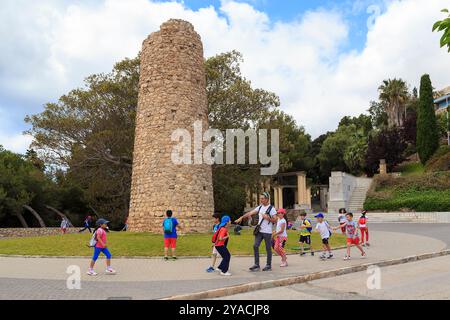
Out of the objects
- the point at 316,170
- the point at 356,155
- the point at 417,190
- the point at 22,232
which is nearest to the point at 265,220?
the point at 22,232

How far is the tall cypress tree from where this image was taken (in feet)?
149

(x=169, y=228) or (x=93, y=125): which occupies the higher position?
(x=93, y=125)

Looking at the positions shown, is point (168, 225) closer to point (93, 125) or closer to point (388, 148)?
point (93, 125)

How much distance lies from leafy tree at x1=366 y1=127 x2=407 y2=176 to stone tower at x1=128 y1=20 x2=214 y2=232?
108ft

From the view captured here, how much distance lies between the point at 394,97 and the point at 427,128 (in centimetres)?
1199

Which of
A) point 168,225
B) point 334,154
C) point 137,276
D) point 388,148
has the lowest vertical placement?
point 137,276

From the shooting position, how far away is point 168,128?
1870 cm

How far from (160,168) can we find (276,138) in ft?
38.0

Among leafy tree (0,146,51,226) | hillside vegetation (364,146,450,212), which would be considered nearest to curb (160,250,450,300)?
hillside vegetation (364,146,450,212)

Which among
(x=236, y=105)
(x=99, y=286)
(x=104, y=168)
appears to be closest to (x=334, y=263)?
(x=99, y=286)

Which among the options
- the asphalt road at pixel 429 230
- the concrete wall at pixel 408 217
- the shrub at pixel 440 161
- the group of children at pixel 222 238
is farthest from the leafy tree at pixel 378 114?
the group of children at pixel 222 238

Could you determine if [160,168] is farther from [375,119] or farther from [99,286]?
[375,119]

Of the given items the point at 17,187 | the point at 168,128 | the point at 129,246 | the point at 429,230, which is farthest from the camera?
the point at 17,187

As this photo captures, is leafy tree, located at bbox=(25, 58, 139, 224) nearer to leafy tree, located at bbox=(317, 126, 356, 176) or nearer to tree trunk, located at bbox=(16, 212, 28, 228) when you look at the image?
tree trunk, located at bbox=(16, 212, 28, 228)
